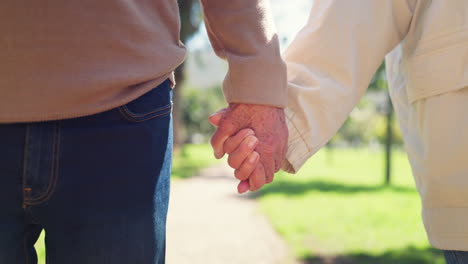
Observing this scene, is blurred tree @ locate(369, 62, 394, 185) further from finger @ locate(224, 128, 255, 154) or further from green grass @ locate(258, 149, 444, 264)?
finger @ locate(224, 128, 255, 154)

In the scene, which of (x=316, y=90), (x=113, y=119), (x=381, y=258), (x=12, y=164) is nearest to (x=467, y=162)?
(x=316, y=90)

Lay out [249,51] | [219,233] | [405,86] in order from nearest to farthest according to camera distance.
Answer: [249,51], [405,86], [219,233]

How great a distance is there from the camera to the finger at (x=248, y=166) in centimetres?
162

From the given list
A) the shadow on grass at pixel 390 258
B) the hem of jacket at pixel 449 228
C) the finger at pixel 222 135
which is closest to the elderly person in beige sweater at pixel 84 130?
the finger at pixel 222 135

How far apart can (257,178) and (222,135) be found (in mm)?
161

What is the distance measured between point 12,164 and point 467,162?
3.91ft

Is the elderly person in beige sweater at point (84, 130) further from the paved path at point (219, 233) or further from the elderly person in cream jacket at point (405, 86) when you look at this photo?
the paved path at point (219, 233)

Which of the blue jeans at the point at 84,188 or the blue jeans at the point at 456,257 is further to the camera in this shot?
the blue jeans at the point at 456,257

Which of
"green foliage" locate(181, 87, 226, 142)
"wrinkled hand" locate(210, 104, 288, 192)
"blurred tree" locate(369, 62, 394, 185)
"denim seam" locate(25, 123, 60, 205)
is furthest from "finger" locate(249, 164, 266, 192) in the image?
"green foliage" locate(181, 87, 226, 142)

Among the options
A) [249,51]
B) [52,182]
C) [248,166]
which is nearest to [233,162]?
[248,166]

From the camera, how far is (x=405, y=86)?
5.98 ft

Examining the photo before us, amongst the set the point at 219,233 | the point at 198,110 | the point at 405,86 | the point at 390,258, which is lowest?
the point at 198,110

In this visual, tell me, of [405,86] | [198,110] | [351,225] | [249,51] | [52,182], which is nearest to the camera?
[52,182]

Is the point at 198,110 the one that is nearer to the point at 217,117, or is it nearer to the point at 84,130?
the point at 217,117
